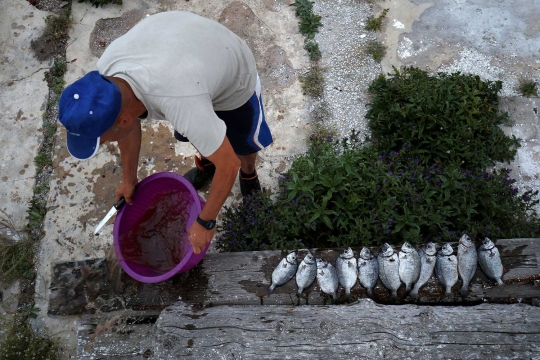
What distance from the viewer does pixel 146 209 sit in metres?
3.19

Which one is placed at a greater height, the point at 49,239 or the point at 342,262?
the point at 342,262

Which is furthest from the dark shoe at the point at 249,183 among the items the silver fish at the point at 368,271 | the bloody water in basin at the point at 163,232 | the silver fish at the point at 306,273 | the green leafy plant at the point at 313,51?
the green leafy plant at the point at 313,51

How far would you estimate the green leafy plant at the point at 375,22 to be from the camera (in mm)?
4512

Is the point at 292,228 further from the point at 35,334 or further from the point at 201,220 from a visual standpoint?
the point at 35,334

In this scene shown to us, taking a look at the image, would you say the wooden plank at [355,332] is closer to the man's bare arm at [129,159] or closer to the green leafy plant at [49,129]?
the man's bare arm at [129,159]

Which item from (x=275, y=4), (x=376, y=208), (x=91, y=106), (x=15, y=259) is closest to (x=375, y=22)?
(x=275, y=4)

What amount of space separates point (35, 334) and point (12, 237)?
0.90 metres

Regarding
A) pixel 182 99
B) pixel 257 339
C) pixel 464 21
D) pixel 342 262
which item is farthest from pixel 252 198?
pixel 464 21

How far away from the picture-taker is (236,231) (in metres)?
3.42

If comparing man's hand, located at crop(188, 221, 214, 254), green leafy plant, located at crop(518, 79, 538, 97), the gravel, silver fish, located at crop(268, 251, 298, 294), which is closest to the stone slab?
man's hand, located at crop(188, 221, 214, 254)

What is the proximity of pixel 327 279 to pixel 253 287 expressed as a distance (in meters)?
0.49

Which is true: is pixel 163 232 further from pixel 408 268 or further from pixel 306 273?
pixel 408 268

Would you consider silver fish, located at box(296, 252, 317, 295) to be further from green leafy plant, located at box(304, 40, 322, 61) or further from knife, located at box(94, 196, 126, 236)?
green leafy plant, located at box(304, 40, 322, 61)

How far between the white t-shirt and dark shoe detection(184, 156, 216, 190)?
146cm
